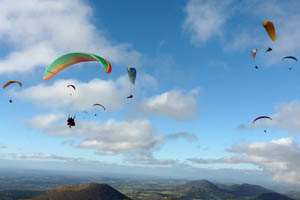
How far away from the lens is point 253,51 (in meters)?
47.8

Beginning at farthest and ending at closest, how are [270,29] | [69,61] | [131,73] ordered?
[131,73] → [270,29] → [69,61]

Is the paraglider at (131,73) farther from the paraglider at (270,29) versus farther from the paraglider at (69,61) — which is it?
the paraglider at (270,29)

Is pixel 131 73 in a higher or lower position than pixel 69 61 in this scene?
higher

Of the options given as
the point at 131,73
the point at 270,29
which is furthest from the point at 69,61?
the point at 270,29

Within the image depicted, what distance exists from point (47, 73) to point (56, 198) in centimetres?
17178

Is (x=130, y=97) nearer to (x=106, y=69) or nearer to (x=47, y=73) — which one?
(x=106, y=69)

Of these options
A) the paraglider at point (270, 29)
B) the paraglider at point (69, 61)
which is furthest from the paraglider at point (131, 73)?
the paraglider at point (270, 29)

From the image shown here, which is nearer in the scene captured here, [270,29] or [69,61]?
[69,61]

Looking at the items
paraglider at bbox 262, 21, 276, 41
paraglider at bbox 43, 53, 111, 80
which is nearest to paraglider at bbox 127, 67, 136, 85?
paraglider at bbox 43, 53, 111, 80

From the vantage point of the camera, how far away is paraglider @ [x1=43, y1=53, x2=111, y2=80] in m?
33.0

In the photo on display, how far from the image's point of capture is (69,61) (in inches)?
1373

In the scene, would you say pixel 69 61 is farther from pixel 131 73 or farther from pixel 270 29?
pixel 270 29

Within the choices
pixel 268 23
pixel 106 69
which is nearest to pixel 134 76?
pixel 106 69

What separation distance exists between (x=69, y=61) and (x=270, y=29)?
109 ft
